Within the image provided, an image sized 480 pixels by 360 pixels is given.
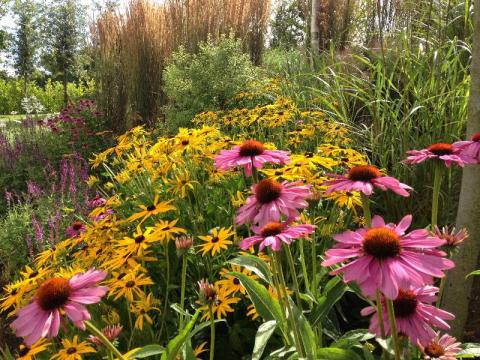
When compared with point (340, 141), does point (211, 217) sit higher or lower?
lower

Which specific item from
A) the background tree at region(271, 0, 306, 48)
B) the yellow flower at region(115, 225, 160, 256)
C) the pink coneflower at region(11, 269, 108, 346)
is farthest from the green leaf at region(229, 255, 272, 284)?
the background tree at region(271, 0, 306, 48)

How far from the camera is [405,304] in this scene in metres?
0.72

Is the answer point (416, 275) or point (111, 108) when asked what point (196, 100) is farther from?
point (416, 275)

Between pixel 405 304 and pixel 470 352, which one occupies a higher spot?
pixel 405 304

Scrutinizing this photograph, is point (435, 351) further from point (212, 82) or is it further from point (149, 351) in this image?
point (212, 82)

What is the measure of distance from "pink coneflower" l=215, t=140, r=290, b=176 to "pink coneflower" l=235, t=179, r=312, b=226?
137mm

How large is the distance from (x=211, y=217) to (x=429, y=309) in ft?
4.47

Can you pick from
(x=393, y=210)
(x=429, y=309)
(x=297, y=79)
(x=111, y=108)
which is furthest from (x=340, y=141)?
(x=111, y=108)

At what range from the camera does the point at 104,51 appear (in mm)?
6586

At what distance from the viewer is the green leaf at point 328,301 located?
1198mm

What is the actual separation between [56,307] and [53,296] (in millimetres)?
16

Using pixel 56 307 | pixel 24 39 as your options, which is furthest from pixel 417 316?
pixel 24 39

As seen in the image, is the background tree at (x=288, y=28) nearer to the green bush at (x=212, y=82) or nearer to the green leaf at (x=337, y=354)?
the green bush at (x=212, y=82)

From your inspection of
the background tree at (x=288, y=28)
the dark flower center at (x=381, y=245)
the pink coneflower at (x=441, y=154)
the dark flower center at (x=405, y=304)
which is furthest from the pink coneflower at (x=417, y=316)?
the background tree at (x=288, y=28)
